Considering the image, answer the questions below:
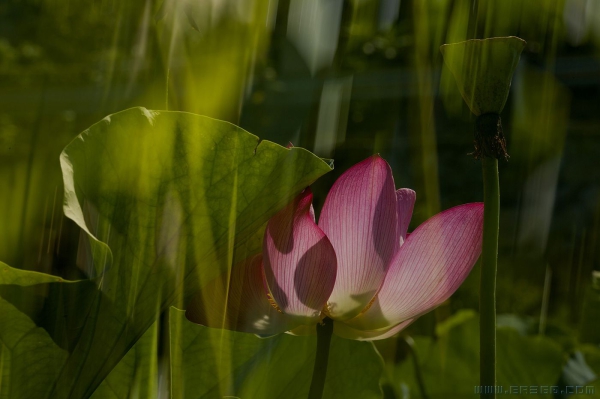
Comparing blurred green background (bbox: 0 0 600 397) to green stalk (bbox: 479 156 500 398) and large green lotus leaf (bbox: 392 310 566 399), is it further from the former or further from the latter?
green stalk (bbox: 479 156 500 398)

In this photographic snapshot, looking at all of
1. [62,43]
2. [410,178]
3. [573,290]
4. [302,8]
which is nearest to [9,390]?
[302,8]

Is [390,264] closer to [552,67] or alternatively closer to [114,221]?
[114,221]

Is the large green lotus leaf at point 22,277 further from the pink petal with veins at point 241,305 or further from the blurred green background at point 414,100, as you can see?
the blurred green background at point 414,100

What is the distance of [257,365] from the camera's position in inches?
7.9

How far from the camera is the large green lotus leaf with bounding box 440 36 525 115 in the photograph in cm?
14

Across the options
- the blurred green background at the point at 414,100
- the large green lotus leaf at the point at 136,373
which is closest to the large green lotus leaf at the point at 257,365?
the large green lotus leaf at the point at 136,373

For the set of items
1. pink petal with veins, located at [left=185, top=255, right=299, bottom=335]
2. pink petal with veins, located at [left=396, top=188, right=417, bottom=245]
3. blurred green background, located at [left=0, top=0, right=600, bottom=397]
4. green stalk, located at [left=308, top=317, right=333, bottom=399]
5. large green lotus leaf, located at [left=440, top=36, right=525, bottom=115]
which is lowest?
green stalk, located at [left=308, top=317, right=333, bottom=399]

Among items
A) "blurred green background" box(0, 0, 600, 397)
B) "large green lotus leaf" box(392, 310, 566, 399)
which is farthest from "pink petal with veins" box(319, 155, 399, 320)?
"blurred green background" box(0, 0, 600, 397)

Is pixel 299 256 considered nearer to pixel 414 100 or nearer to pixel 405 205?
pixel 405 205

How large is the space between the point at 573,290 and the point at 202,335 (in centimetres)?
74

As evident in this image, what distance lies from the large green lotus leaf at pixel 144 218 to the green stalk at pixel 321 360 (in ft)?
0.09

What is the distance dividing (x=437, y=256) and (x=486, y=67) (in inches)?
1.7

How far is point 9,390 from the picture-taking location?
157 millimetres

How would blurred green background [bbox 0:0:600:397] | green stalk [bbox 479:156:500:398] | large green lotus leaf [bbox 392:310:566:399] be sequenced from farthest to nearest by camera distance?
blurred green background [bbox 0:0:600:397] < large green lotus leaf [bbox 392:310:566:399] < green stalk [bbox 479:156:500:398]
